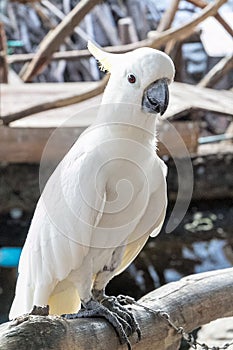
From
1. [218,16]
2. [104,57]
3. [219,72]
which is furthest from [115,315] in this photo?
[219,72]

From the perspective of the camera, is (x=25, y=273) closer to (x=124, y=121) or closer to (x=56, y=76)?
(x=124, y=121)

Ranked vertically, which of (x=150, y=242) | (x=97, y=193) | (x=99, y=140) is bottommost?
(x=150, y=242)

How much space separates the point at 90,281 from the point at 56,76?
197 inches

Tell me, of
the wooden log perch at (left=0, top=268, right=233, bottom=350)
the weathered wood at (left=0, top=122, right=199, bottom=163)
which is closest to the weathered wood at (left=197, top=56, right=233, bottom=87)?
the weathered wood at (left=0, top=122, right=199, bottom=163)

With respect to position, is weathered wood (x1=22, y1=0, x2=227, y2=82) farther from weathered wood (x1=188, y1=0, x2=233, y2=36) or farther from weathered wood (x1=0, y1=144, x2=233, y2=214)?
weathered wood (x1=0, y1=144, x2=233, y2=214)

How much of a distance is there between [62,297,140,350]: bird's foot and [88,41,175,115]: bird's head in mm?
499

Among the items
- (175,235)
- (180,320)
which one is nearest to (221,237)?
(175,235)

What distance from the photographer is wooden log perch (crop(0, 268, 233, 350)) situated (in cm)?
110

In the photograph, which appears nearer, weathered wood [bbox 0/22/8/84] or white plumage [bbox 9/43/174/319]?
white plumage [bbox 9/43/174/319]

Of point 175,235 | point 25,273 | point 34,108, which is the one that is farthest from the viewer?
point 175,235

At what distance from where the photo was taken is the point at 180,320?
1590 mm

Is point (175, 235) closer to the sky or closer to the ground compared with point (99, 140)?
closer to the ground

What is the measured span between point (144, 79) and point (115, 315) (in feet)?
1.88

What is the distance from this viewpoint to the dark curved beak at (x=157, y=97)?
1464mm
